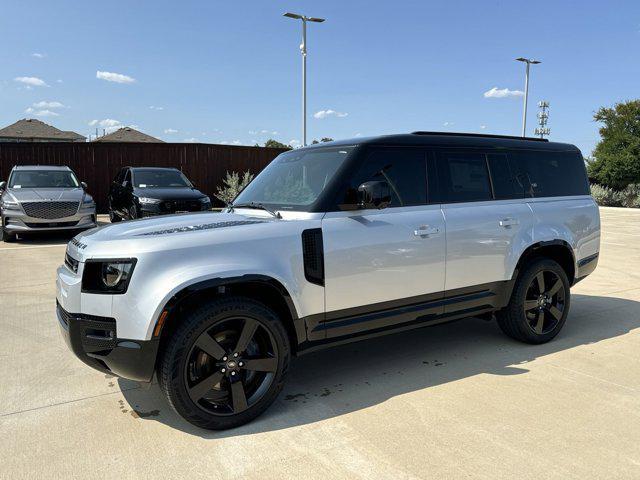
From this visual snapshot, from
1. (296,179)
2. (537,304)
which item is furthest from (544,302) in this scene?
(296,179)

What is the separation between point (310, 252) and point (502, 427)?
1.63 meters

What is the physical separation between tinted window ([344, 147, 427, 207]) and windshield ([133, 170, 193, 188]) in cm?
990

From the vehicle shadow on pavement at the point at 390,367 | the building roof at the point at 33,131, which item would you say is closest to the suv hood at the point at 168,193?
the vehicle shadow on pavement at the point at 390,367

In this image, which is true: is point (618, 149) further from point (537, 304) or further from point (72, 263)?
point (72, 263)

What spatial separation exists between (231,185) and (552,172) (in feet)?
54.0

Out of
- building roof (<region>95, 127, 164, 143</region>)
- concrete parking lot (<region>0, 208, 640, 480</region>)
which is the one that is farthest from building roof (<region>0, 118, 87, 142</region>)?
concrete parking lot (<region>0, 208, 640, 480</region>)

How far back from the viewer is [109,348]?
2.98 meters

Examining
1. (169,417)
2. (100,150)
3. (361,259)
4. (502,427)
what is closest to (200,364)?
(169,417)

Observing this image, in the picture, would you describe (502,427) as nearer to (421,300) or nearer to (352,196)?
(421,300)

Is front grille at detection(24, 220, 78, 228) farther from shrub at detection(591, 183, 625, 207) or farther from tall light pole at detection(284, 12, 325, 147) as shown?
shrub at detection(591, 183, 625, 207)

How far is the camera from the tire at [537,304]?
4.60 metres

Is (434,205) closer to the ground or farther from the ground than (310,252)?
farther from the ground

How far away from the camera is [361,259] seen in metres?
3.58

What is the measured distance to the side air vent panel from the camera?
339 centimetres
